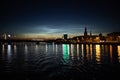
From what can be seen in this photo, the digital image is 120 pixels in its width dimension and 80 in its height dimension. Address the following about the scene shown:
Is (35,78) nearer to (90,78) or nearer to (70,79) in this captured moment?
(70,79)

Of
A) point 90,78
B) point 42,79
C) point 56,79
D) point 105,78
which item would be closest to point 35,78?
point 42,79

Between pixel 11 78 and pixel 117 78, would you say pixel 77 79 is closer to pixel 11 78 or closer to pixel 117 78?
pixel 117 78

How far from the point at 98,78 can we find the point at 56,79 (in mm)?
5353

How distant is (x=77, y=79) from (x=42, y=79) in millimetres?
4396

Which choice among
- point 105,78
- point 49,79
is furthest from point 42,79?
point 105,78

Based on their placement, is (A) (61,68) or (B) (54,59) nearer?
(A) (61,68)

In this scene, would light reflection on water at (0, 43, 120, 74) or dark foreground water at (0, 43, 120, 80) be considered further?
light reflection on water at (0, 43, 120, 74)

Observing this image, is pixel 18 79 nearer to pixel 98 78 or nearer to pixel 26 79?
pixel 26 79

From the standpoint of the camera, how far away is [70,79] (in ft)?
82.6

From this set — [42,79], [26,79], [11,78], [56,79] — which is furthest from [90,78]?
[11,78]

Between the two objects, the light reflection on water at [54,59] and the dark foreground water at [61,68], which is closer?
the dark foreground water at [61,68]

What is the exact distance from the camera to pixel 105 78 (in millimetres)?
25750

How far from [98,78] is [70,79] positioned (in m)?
→ 3.60

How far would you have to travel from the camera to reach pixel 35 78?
85.5 ft
